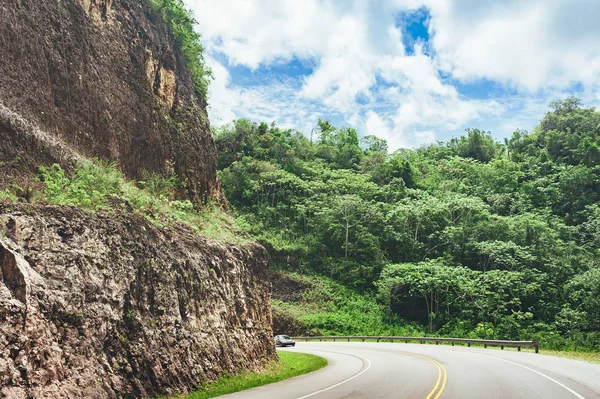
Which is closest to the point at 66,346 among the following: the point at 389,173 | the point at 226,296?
the point at 226,296

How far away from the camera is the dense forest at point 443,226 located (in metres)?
40.4

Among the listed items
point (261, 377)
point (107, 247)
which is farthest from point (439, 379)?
point (107, 247)

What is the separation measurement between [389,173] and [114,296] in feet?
182

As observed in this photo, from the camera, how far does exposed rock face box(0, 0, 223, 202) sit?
13859 mm

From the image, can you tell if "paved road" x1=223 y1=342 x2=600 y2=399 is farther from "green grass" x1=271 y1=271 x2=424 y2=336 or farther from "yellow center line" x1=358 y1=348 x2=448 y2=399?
"green grass" x1=271 y1=271 x2=424 y2=336

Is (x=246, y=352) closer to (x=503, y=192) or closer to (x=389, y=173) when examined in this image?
(x=389, y=173)

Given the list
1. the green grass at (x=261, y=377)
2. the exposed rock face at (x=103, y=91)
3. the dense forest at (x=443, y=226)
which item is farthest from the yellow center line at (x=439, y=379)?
the dense forest at (x=443, y=226)

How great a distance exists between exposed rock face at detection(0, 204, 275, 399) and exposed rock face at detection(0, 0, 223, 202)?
3552 mm

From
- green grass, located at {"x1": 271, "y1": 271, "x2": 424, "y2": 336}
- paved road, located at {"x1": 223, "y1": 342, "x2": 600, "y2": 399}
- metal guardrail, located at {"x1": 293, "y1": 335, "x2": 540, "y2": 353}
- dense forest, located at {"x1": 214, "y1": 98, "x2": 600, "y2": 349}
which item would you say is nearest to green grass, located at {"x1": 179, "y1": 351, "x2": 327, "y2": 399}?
paved road, located at {"x1": 223, "y1": 342, "x2": 600, "y2": 399}

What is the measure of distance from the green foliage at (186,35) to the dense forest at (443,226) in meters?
25.1

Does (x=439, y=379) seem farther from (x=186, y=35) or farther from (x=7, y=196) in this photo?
(x=186, y=35)

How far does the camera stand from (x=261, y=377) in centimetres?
1580

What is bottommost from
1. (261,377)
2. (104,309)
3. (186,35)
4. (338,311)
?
(261,377)

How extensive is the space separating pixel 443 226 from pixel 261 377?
41907 millimetres
